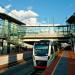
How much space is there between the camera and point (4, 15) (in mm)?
78750

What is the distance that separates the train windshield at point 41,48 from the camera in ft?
102

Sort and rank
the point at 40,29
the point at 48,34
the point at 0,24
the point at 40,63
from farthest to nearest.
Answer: the point at 40,29 < the point at 48,34 < the point at 0,24 < the point at 40,63

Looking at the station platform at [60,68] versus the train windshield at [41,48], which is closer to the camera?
the station platform at [60,68]

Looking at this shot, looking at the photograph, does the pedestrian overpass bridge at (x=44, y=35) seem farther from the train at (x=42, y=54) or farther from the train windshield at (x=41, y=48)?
the train at (x=42, y=54)

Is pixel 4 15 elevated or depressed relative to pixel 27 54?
elevated

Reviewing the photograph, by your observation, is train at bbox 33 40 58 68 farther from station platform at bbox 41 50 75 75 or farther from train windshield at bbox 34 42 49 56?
station platform at bbox 41 50 75 75

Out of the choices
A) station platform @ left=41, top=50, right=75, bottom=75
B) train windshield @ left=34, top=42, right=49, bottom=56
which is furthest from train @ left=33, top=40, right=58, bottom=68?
station platform @ left=41, top=50, right=75, bottom=75

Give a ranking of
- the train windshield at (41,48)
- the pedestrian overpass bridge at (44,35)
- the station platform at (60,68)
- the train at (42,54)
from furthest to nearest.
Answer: the pedestrian overpass bridge at (44,35)
the train windshield at (41,48)
the train at (42,54)
the station platform at (60,68)

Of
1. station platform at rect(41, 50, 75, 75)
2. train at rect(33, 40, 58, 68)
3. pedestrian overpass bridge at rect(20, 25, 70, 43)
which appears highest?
pedestrian overpass bridge at rect(20, 25, 70, 43)

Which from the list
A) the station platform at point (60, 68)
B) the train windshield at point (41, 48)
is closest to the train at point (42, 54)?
the train windshield at point (41, 48)

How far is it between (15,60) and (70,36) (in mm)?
53586

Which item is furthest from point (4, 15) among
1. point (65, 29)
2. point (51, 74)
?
point (51, 74)

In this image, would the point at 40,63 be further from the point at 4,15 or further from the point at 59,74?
the point at 4,15

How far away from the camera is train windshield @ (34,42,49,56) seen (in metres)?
31.0
